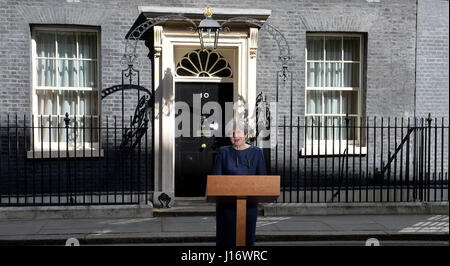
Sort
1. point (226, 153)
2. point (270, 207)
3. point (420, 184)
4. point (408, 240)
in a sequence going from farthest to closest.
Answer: point (420, 184) < point (270, 207) < point (408, 240) < point (226, 153)

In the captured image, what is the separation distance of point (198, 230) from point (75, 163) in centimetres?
294

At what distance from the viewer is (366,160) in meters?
11.4

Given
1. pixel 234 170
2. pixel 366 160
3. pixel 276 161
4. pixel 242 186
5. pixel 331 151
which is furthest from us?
pixel 331 151

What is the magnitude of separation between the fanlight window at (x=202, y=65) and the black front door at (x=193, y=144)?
0.79 ft

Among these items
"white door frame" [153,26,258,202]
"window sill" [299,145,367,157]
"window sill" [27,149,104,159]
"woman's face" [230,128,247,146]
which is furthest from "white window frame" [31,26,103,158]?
"woman's face" [230,128,247,146]

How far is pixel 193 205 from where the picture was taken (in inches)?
436

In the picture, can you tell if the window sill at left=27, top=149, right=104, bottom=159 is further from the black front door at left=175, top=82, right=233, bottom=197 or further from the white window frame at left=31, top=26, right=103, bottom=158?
the black front door at left=175, top=82, right=233, bottom=197

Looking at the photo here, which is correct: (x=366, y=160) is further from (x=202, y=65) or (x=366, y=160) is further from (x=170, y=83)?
(x=170, y=83)

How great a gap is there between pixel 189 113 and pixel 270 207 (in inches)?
97.0

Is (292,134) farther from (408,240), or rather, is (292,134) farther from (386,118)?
(408,240)

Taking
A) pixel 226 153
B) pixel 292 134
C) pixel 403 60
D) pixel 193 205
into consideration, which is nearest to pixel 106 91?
pixel 193 205

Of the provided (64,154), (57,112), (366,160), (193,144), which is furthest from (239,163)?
(57,112)

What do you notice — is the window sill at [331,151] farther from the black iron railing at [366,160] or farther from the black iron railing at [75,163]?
the black iron railing at [75,163]

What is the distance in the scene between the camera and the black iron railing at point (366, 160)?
11.2 meters
